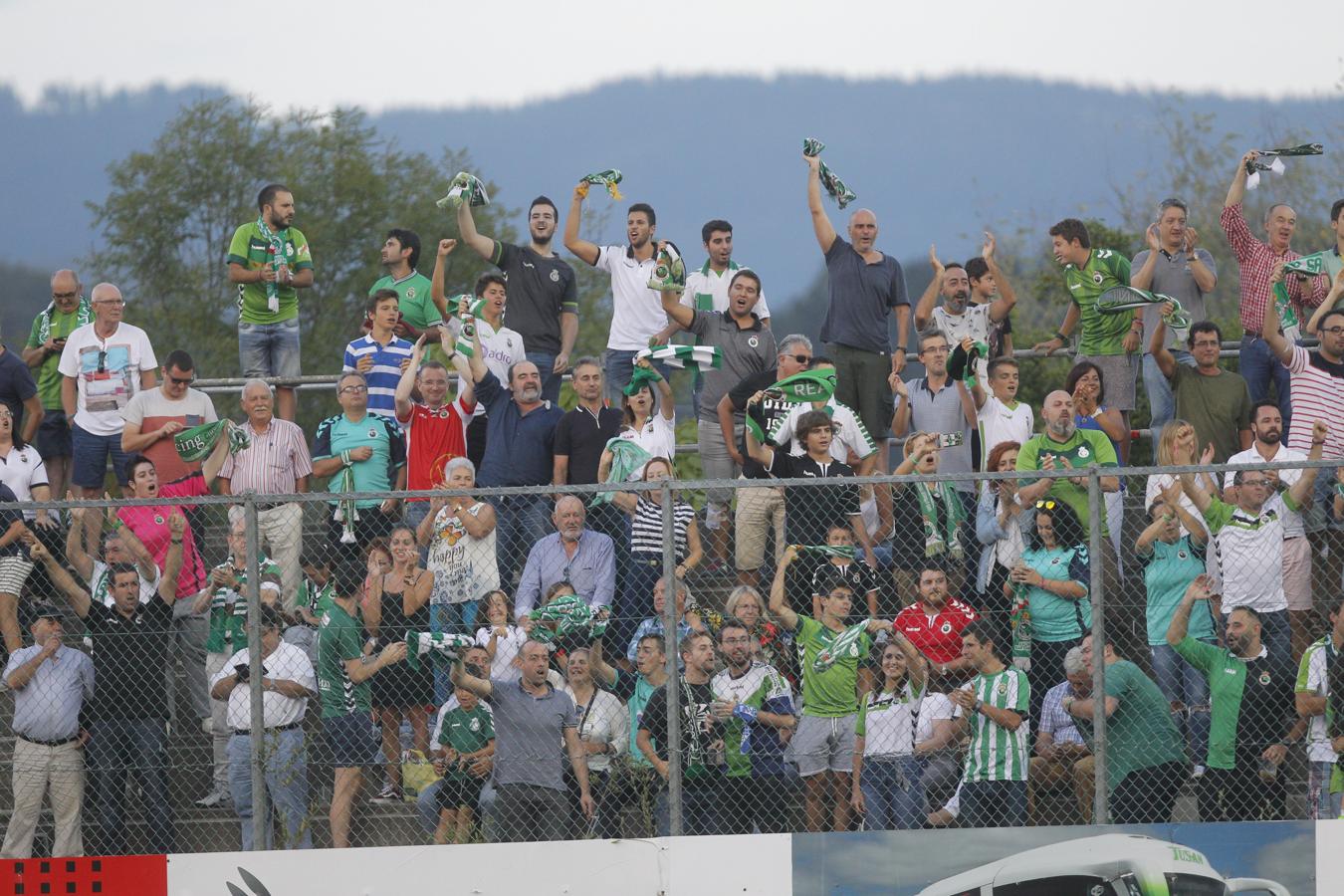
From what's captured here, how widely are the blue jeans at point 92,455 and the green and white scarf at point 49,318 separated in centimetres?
123

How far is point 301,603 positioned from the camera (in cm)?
957

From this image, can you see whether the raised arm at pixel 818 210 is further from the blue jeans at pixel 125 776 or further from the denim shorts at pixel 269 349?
the blue jeans at pixel 125 776

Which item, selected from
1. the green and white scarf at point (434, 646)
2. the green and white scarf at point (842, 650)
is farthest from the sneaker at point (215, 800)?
the green and white scarf at point (842, 650)

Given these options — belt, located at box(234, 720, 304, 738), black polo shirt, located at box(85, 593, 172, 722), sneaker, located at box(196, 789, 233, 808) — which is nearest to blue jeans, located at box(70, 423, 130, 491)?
black polo shirt, located at box(85, 593, 172, 722)

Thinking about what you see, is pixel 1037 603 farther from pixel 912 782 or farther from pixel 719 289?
→ pixel 719 289

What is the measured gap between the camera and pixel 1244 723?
357 inches

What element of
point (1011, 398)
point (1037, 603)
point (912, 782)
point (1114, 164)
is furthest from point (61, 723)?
point (1114, 164)

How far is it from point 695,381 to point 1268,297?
3878 mm

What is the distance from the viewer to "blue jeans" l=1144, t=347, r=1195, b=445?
12.1m

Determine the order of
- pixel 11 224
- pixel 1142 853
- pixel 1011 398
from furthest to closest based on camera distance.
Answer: pixel 11 224 < pixel 1011 398 < pixel 1142 853

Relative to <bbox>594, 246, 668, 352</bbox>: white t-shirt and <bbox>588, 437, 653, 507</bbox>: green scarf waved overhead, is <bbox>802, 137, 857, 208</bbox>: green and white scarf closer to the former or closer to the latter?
<bbox>594, 246, 668, 352</bbox>: white t-shirt

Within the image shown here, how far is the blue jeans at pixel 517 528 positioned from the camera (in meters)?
9.66

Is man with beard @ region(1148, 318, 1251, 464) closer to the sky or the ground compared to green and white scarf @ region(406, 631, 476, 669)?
closer to the sky

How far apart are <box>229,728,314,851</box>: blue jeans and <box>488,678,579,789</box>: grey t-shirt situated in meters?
1.07
